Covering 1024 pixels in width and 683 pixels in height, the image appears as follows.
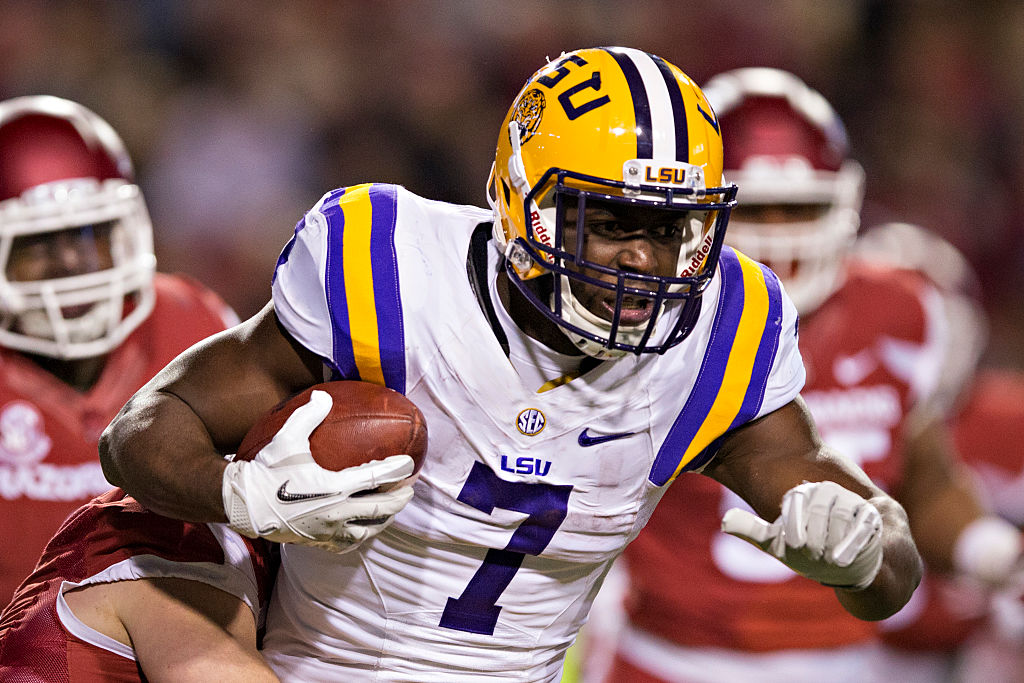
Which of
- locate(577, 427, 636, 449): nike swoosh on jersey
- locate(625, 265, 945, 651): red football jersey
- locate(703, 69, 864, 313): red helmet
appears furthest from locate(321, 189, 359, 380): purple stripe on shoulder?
locate(703, 69, 864, 313): red helmet

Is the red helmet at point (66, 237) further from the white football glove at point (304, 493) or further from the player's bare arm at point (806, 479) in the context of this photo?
the player's bare arm at point (806, 479)

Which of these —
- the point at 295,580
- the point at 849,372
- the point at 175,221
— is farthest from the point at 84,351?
the point at 175,221

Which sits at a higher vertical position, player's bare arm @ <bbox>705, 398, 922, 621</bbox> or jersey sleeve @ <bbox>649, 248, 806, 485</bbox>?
jersey sleeve @ <bbox>649, 248, 806, 485</bbox>

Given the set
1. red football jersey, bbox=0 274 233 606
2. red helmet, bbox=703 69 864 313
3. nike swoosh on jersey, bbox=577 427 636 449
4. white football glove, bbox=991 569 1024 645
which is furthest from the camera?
red helmet, bbox=703 69 864 313

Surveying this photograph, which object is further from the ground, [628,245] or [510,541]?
[628,245]

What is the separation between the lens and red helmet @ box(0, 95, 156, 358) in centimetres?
299

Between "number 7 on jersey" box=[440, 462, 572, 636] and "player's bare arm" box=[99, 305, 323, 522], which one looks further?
"number 7 on jersey" box=[440, 462, 572, 636]

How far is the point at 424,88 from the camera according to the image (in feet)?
19.5

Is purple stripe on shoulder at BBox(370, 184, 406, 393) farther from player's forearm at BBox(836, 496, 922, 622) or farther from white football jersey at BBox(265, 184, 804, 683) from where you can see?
player's forearm at BBox(836, 496, 922, 622)

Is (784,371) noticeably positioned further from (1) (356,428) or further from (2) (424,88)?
(2) (424,88)

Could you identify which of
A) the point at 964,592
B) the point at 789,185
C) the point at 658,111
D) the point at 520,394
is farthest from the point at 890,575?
the point at 964,592

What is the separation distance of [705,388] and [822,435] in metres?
1.40

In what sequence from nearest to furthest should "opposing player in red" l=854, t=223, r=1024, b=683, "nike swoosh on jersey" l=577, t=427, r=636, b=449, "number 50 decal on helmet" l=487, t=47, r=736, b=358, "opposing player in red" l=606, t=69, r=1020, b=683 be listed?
"number 50 decal on helmet" l=487, t=47, r=736, b=358 → "nike swoosh on jersey" l=577, t=427, r=636, b=449 → "opposing player in red" l=606, t=69, r=1020, b=683 → "opposing player in red" l=854, t=223, r=1024, b=683

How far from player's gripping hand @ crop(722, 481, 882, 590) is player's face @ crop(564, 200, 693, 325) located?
32 cm
